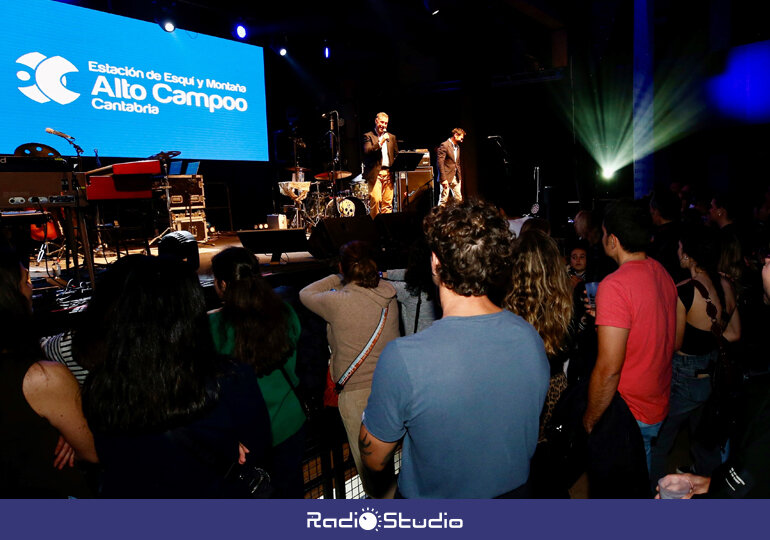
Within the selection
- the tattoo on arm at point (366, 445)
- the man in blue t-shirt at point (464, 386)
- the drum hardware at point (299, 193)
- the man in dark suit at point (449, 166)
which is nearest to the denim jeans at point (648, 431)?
the man in blue t-shirt at point (464, 386)

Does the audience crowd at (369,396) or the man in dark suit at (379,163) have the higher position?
the man in dark suit at (379,163)

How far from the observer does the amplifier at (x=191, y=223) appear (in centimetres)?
811

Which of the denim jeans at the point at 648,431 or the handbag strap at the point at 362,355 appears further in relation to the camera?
the handbag strap at the point at 362,355

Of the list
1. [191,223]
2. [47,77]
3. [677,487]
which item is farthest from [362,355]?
[191,223]

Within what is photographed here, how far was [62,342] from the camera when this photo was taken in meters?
1.89

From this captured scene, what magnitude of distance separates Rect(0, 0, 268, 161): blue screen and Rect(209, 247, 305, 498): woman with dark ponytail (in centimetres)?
570

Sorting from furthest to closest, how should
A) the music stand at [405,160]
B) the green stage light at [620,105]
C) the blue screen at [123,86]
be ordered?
the green stage light at [620,105] < the music stand at [405,160] < the blue screen at [123,86]

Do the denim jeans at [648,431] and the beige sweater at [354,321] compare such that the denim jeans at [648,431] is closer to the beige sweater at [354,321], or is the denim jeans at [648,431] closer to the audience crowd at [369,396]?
the audience crowd at [369,396]

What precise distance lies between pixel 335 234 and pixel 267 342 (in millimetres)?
3370

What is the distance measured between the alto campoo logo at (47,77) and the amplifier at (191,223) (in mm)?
2211

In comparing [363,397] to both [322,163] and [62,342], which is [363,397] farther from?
[322,163]

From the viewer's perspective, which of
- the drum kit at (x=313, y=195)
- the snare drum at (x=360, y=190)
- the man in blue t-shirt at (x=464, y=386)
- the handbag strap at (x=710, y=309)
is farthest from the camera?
the snare drum at (x=360, y=190)

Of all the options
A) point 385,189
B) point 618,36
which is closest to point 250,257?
point 385,189

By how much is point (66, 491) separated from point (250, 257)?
3.59ft
